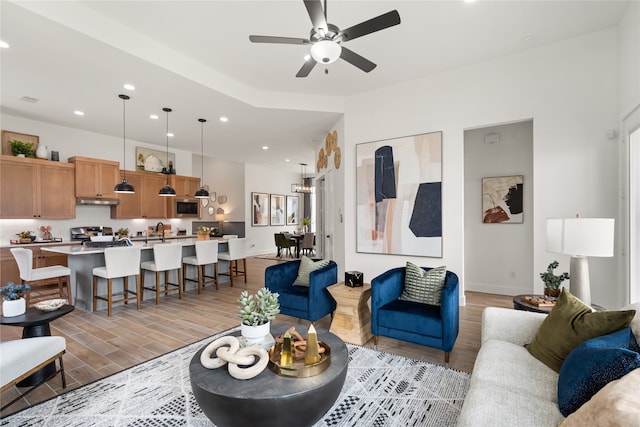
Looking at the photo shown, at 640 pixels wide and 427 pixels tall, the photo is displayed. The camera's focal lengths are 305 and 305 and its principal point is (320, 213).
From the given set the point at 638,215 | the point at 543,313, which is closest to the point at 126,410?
the point at 543,313

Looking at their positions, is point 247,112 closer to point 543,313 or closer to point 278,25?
point 278,25

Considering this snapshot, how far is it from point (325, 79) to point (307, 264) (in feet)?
9.24

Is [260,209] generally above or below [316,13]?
below

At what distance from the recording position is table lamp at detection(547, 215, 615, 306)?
2213 mm

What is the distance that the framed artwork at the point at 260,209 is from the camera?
1042cm

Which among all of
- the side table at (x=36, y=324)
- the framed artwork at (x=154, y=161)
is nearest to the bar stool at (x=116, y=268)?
the side table at (x=36, y=324)

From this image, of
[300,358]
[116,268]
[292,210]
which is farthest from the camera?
[292,210]

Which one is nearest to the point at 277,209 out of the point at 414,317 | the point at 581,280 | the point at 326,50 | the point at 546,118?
the point at 546,118

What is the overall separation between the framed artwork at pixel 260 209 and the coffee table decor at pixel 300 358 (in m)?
8.74

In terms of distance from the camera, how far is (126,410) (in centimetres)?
209

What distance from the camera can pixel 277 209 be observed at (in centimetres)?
1152

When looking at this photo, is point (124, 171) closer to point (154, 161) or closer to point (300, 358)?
point (154, 161)

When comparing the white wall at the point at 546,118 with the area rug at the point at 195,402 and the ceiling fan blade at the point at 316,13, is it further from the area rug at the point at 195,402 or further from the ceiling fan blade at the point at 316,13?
the ceiling fan blade at the point at 316,13

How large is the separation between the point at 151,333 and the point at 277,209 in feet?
26.8
